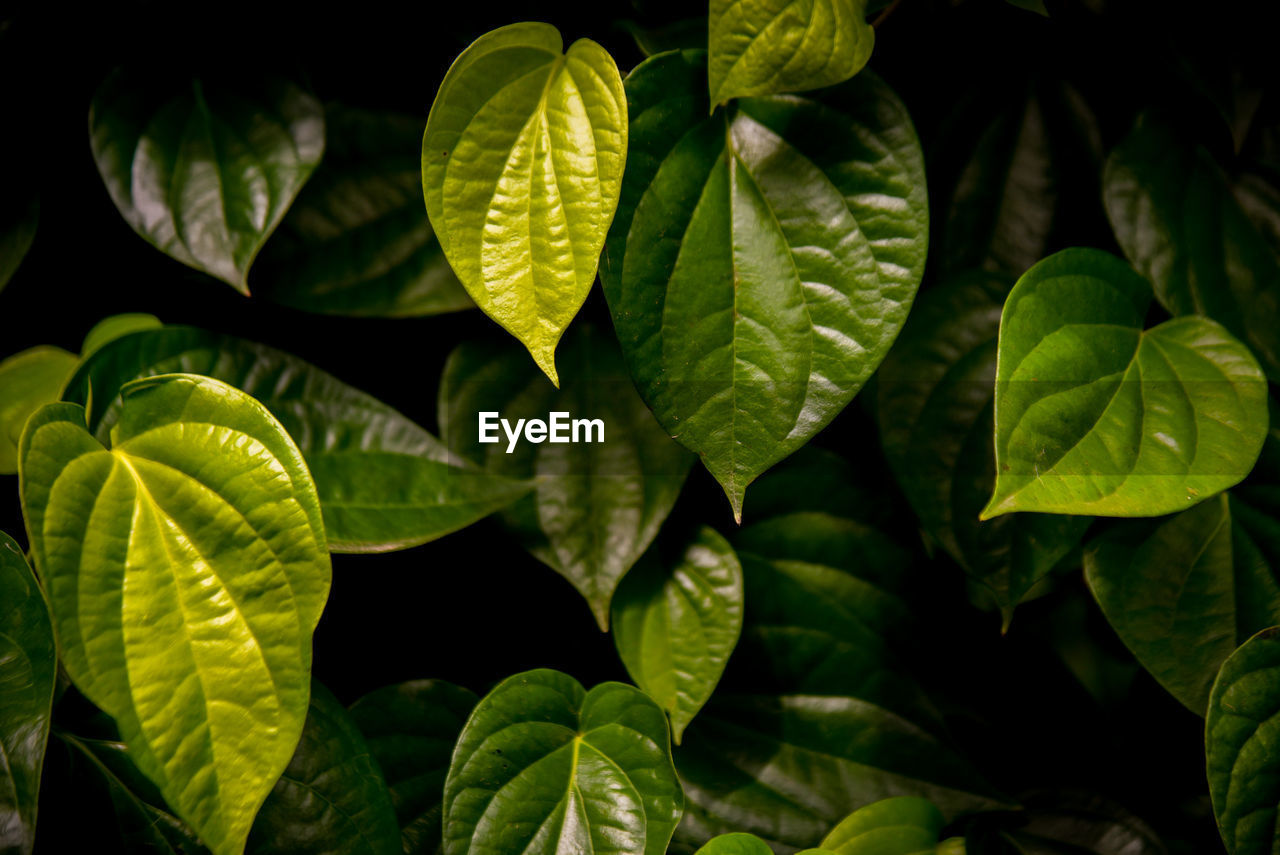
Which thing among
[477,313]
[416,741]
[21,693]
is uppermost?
[477,313]

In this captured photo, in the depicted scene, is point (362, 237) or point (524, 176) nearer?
point (524, 176)

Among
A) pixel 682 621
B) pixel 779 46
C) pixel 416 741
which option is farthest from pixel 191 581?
pixel 779 46

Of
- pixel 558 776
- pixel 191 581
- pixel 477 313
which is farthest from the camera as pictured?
pixel 477 313

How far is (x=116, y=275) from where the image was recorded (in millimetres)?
717

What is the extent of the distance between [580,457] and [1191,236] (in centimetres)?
53

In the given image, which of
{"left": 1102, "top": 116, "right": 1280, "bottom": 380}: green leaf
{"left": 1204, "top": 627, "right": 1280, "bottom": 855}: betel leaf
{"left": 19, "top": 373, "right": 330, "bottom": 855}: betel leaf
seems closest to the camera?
{"left": 19, "top": 373, "right": 330, "bottom": 855}: betel leaf

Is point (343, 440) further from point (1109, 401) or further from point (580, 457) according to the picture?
point (1109, 401)

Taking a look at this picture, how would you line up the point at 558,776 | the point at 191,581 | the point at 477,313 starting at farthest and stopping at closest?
the point at 477,313
the point at 558,776
the point at 191,581

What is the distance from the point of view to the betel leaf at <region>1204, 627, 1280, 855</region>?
52 centimetres

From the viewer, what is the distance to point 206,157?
0.61 m

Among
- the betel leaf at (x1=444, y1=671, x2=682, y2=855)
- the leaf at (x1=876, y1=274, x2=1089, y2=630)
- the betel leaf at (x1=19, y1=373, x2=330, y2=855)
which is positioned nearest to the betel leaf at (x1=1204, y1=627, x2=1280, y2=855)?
the leaf at (x1=876, y1=274, x2=1089, y2=630)

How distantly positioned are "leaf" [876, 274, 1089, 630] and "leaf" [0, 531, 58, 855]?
22.7 inches

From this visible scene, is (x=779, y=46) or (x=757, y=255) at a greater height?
(x=779, y=46)

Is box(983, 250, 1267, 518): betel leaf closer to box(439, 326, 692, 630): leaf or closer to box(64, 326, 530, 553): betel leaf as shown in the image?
box(439, 326, 692, 630): leaf
